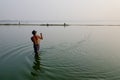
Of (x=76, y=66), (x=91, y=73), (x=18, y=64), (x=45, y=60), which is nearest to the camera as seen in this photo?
(x=91, y=73)

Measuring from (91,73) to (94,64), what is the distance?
2468 millimetres

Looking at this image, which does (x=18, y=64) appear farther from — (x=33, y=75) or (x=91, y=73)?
(x=91, y=73)

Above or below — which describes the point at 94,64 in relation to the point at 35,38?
below

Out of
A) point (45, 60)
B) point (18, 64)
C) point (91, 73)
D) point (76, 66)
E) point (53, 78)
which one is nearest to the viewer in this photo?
point (53, 78)

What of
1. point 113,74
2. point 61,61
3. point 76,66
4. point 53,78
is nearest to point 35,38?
point 61,61

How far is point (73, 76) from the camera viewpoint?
38.0 feet

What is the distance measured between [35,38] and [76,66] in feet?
14.5

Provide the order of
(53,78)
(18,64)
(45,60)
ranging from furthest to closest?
1. (45,60)
2. (18,64)
3. (53,78)

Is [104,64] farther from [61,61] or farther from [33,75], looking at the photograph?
[33,75]

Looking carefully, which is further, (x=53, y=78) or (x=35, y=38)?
(x=35, y=38)

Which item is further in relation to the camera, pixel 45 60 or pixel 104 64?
pixel 45 60

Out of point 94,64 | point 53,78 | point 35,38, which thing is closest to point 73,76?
point 53,78

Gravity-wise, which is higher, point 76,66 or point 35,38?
point 35,38

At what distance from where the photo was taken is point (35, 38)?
52.5 feet
